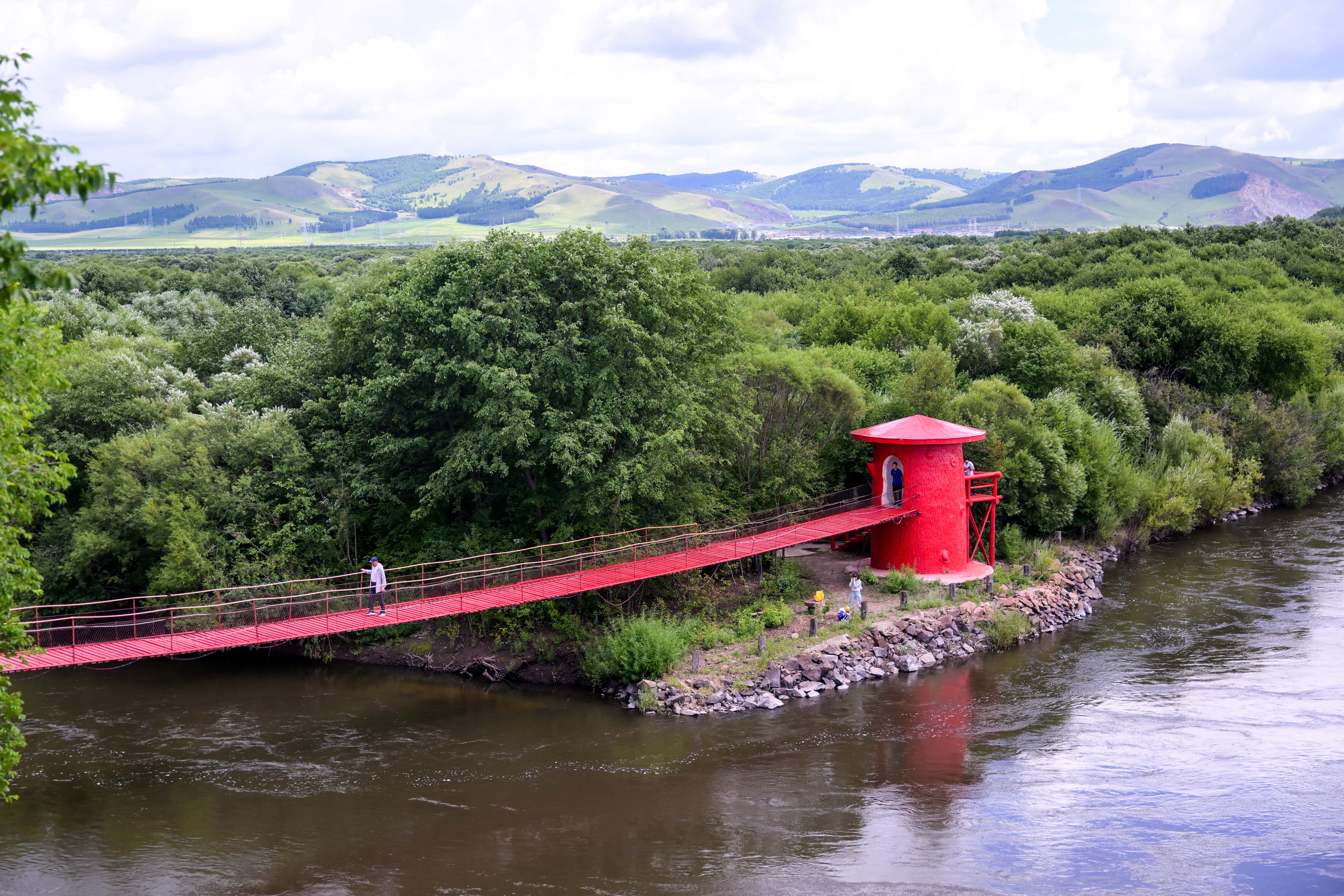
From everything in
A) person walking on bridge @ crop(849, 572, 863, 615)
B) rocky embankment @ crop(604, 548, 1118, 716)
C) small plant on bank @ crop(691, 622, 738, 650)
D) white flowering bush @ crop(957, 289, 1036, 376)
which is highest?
white flowering bush @ crop(957, 289, 1036, 376)

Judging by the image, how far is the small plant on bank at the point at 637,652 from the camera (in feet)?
99.9

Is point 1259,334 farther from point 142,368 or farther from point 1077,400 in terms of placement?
point 142,368

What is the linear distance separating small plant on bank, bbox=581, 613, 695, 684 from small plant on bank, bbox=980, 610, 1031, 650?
10.0 meters

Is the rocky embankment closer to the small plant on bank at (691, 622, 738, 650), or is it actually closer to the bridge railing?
the small plant on bank at (691, 622, 738, 650)

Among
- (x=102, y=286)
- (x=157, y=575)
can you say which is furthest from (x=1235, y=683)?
(x=102, y=286)

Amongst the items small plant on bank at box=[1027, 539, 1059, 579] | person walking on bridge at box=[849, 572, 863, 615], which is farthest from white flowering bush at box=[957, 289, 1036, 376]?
person walking on bridge at box=[849, 572, 863, 615]

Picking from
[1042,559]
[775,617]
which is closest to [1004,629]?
[1042,559]

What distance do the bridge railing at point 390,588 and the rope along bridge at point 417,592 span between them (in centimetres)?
5

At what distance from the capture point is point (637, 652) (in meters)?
30.5

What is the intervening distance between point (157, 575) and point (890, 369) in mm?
32070

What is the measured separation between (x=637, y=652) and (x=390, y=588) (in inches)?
329

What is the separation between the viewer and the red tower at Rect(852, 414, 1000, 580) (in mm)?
36812

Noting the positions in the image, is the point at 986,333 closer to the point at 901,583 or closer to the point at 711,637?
the point at 901,583

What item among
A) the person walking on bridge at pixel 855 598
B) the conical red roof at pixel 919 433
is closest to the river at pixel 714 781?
the person walking on bridge at pixel 855 598
